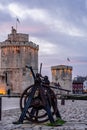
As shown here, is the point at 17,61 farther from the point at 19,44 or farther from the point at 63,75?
the point at 63,75

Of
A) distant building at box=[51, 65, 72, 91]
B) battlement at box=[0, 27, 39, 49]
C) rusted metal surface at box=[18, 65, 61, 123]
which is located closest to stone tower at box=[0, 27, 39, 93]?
battlement at box=[0, 27, 39, 49]

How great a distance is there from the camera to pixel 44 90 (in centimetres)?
1328

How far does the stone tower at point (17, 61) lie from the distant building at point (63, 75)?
20.2m

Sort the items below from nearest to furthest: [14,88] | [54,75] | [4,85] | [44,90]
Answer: [44,90]
[4,85]
[14,88]
[54,75]

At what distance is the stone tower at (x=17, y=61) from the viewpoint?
288 ft

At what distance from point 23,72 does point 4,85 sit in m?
7.04

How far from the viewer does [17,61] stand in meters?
90.8

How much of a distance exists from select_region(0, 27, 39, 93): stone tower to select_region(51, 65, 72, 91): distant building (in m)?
20.2

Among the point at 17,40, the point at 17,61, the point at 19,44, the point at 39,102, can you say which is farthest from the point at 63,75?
the point at 39,102

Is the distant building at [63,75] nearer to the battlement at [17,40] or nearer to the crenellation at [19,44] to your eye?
the battlement at [17,40]

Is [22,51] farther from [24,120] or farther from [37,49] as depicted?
[24,120]

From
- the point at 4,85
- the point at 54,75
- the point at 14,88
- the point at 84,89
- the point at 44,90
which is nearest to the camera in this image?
the point at 44,90

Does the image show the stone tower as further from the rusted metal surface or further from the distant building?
the rusted metal surface

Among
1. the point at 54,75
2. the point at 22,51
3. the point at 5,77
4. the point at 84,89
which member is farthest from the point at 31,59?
the point at 84,89
